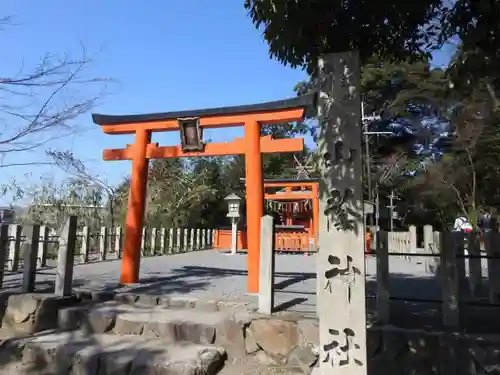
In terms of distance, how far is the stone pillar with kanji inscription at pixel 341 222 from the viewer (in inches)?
126

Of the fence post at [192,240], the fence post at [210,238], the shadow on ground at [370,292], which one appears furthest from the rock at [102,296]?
the fence post at [210,238]

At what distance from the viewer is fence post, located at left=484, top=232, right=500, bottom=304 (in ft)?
17.7

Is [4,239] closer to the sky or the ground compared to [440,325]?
closer to the sky

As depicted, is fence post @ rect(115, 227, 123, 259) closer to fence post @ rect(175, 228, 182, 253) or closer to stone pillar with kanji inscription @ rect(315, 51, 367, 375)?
fence post @ rect(175, 228, 182, 253)

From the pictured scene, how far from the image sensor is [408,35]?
3.99 m

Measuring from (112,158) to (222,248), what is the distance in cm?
1353

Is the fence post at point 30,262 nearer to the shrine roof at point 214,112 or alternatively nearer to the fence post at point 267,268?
the shrine roof at point 214,112

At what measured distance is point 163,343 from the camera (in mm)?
5043

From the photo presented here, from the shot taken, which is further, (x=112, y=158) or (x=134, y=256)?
(x=112, y=158)

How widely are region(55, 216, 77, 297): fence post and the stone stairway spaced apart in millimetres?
433

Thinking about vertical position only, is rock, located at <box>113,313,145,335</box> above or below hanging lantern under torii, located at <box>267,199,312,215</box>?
below

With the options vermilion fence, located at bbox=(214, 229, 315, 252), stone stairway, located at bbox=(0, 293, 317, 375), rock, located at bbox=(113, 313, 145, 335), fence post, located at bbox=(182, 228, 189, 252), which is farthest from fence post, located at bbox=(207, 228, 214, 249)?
rock, located at bbox=(113, 313, 145, 335)

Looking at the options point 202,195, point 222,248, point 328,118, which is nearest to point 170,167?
point 202,195

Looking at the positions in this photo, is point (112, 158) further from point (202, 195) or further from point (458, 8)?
point (202, 195)
